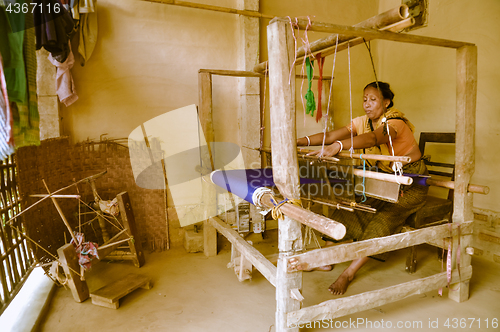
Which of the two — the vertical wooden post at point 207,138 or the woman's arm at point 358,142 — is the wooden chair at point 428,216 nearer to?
the woman's arm at point 358,142

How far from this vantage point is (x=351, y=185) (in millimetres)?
2285

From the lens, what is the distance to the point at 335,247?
191 centimetres

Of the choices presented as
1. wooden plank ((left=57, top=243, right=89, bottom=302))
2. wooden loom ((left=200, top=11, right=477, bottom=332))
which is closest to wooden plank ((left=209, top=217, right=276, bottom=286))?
wooden loom ((left=200, top=11, right=477, bottom=332))

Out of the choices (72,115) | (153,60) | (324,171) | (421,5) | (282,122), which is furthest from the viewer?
(421,5)

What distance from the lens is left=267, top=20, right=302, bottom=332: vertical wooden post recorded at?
68.7 inches

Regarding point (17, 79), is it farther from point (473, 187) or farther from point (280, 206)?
Result: point (473, 187)

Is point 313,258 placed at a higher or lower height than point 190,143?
lower

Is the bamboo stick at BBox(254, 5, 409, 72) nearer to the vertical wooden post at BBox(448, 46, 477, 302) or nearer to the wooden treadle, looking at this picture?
the vertical wooden post at BBox(448, 46, 477, 302)

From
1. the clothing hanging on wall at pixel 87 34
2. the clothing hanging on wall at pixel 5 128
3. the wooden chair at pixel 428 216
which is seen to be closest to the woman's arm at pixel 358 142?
the wooden chair at pixel 428 216

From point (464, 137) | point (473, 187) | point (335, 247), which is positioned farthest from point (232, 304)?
point (464, 137)

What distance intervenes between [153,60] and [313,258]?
9.45 feet

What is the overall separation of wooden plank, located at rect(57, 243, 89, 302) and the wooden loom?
4.37ft

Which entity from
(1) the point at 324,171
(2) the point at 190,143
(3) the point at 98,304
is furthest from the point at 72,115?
(1) the point at 324,171

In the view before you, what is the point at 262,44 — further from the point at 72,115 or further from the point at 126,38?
the point at 72,115
